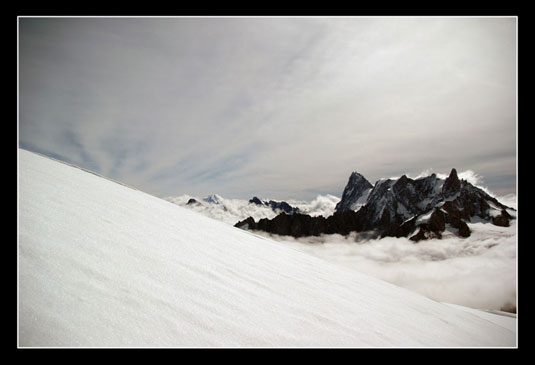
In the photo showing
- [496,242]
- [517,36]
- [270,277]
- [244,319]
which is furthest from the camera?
[496,242]

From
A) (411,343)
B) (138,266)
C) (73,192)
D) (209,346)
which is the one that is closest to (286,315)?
(209,346)

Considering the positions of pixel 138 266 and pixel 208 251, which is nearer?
pixel 138 266

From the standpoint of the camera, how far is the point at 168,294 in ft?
9.26

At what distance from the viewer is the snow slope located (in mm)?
2186

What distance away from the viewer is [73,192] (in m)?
5.25

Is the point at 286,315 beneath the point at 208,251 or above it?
beneath

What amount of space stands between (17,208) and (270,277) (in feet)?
13.7

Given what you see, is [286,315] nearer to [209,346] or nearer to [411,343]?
[209,346]

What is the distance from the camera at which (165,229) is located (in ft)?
16.6

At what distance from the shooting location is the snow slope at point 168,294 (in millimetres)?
2186

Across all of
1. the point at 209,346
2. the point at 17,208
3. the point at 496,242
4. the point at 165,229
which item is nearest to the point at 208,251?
the point at 165,229

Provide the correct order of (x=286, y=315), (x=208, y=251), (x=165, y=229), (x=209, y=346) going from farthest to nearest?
(x=165, y=229) < (x=208, y=251) < (x=286, y=315) < (x=209, y=346)
